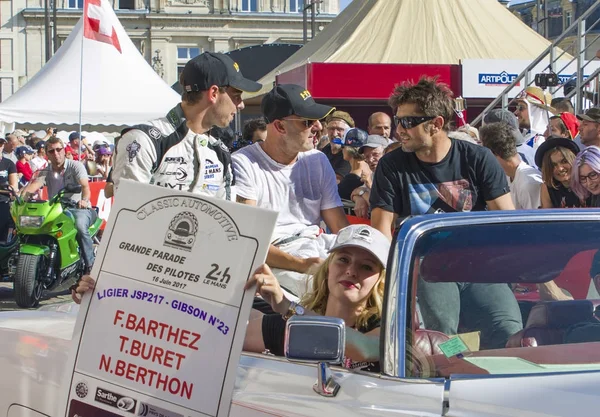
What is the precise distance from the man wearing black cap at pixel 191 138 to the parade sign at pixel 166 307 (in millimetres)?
1176

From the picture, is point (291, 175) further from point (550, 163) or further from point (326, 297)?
point (550, 163)

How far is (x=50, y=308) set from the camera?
4.49m

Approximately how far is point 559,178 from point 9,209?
7.11 meters

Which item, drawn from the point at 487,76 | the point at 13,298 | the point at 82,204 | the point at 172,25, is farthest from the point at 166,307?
the point at 172,25

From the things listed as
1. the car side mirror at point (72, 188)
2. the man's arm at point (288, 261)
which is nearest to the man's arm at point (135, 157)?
the man's arm at point (288, 261)

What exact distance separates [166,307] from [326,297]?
0.81 meters

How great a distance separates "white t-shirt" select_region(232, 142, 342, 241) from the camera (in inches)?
212

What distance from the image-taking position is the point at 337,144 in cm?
990

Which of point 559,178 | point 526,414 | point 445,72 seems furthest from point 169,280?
point 445,72

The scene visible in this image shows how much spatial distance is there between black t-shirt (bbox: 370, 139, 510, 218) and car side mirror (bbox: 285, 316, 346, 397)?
2272 millimetres

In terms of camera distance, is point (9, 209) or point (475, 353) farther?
point (9, 209)

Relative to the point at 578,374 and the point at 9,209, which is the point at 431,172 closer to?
the point at 578,374

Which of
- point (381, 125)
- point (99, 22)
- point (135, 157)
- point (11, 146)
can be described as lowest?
point (135, 157)

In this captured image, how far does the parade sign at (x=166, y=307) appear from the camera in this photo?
3.14 metres
